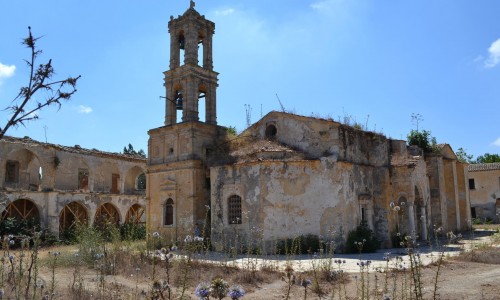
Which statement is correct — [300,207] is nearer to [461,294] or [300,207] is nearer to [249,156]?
[249,156]

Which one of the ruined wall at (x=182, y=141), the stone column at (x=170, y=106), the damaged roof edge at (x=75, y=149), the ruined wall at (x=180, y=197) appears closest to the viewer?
the ruined wall at (x=180, y=197)

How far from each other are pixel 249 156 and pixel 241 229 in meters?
3.19

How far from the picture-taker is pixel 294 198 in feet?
61.3

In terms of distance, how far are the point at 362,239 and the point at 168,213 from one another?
985 cm

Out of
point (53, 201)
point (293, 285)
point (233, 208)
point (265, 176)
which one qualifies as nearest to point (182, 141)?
point (233, 208)

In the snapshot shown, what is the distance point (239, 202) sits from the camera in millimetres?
19750

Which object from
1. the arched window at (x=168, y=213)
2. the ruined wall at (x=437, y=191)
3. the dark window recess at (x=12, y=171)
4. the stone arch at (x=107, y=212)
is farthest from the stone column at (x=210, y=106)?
the dark window recess at (x=12, y=171)

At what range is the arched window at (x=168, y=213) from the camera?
22.7 m

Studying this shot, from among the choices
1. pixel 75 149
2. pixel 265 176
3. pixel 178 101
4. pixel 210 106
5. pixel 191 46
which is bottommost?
pixel 265 176

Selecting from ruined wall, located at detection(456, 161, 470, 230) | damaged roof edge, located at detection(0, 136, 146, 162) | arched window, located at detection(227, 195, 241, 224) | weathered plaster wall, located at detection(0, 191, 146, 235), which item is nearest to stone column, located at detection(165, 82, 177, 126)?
arched window, located at detection(227, 195, 241, 224)

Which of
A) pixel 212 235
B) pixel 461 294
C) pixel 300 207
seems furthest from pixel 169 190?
pixel 461 294

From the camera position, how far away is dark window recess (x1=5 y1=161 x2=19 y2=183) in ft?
102

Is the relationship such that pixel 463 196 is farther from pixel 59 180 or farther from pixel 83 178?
pixel 83 178

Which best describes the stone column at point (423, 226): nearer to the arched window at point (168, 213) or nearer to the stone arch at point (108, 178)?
the arched window at point (168, 213)
